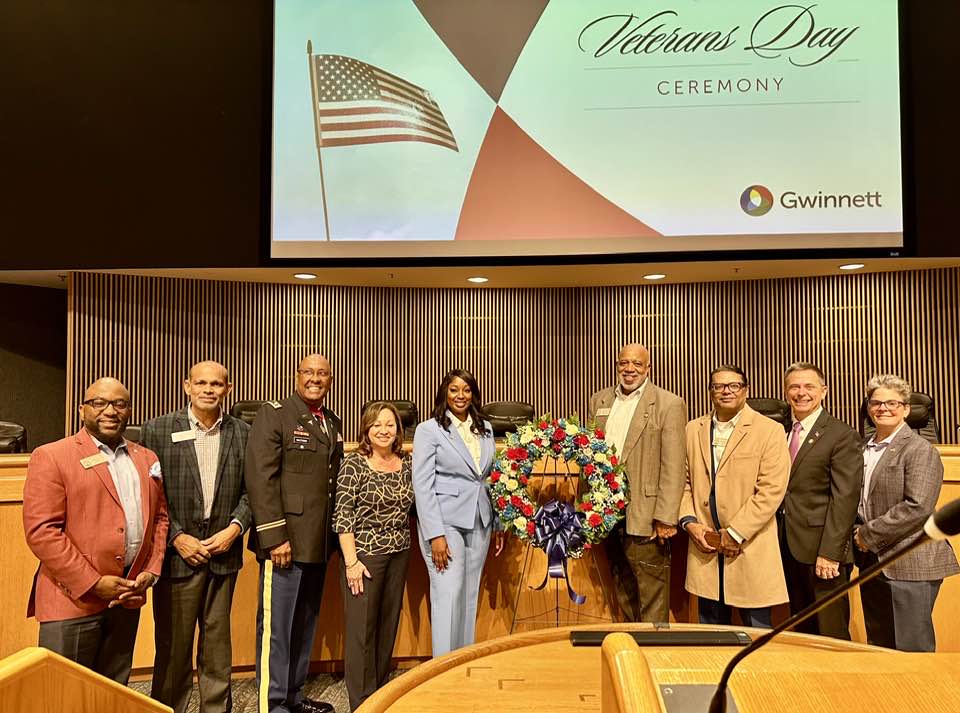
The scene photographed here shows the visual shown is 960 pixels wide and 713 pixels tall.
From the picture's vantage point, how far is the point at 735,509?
11.0 feet

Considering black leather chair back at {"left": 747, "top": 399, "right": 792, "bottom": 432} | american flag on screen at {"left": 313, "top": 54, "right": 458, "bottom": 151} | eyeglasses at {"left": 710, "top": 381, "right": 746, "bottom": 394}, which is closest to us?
eyeglasses at {"left": 710, "top": 381, "right": 746, "bottom": 394}

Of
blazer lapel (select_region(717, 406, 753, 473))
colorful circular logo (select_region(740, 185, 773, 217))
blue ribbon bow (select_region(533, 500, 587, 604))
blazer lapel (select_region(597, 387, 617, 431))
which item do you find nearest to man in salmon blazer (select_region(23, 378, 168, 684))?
blue ribbon bow (select_region(533, 500, 587, 604))

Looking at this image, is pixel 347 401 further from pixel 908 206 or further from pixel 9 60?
pixel 908 206

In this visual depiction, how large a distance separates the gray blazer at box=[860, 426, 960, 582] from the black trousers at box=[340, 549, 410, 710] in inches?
91.9

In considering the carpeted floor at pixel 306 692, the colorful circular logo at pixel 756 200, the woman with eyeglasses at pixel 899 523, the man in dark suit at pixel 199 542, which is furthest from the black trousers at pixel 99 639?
the colorful circular logo at pixel 756 200

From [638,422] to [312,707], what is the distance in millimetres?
2248

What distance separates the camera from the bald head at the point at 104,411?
279cm

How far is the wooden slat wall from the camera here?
21.7 ft

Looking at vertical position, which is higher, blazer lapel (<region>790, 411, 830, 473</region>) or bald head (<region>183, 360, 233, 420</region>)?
bald head (<region>183, 360, 233, 420</region>)

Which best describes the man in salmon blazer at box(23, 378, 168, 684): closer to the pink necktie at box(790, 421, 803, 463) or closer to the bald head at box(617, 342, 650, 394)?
the bald head at box(617, 342, 650, 394)

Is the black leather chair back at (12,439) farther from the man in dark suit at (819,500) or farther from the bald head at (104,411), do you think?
the man in dark suit at (819,500)

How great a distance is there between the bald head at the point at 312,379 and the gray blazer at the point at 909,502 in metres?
2.81

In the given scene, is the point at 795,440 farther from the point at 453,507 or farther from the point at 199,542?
the point at 199,542

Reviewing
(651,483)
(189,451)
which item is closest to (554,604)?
(651,483)
